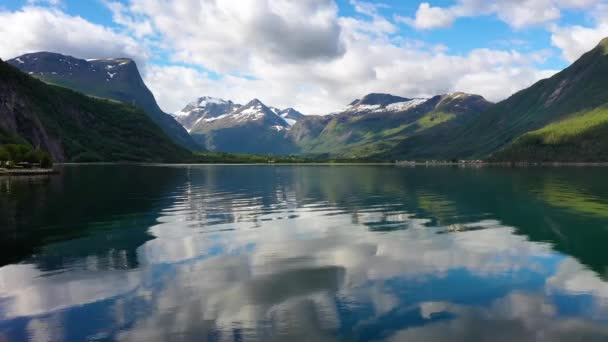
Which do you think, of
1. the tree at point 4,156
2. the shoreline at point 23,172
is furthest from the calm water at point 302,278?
the tree at point 4,156

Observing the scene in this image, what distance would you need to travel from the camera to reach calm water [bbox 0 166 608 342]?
1948cm

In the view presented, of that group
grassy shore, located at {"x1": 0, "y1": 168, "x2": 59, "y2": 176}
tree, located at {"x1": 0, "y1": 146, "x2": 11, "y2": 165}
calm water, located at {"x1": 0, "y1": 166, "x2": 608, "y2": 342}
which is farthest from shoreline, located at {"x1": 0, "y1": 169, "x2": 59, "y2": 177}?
calm water, located at {"x1": 0, "y1": 166, "x2": 608, "y2": 342}

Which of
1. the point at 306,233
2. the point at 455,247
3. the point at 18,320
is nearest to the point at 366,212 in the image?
the point at 306,233

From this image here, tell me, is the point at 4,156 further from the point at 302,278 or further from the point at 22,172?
the point at 302,278

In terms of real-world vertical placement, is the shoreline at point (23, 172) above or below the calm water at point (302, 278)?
above

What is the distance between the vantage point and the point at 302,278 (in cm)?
2745

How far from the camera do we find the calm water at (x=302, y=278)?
19.5 metres

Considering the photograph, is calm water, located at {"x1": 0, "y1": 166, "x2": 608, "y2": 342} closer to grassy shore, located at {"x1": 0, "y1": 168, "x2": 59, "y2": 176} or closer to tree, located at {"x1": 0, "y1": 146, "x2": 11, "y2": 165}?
grassy shore, located at {"x1": 0, "y1": 168, "x2": 59, "y2": 176}

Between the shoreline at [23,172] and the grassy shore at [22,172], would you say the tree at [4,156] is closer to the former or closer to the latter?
the grassy shore at [22,172]

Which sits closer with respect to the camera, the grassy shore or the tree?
the grassy shore

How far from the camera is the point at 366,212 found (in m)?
59.9

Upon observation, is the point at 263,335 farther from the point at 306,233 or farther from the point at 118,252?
the point at 306,233

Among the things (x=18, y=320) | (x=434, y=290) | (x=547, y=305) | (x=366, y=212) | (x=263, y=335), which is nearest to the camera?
(x=263, y=335)

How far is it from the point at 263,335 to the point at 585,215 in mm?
54313
